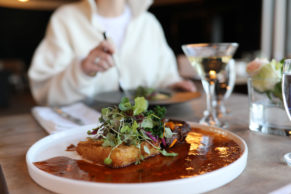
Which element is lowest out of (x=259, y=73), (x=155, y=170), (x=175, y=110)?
(x=175, y=110)

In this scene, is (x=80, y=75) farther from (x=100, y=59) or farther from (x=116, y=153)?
(x=116, y=153)

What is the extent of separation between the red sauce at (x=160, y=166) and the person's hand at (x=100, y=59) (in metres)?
0.63

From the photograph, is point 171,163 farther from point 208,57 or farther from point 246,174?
point 208,57

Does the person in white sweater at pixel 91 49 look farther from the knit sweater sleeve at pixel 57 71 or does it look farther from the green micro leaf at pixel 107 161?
the green micro leaf at pixel 107 161

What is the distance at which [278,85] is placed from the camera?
0.91 m

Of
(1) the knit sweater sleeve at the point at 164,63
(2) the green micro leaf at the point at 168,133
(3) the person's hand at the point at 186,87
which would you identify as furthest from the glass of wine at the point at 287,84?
(1) the knit sweater sleeve at the point at 164,63

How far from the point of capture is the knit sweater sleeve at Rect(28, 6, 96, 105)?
5.13 feet

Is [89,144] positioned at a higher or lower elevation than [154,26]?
lower

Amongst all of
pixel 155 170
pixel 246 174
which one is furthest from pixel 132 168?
pixel 246 174

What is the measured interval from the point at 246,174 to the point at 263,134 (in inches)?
14.5

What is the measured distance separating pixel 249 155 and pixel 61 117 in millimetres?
742

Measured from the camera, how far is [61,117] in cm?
116

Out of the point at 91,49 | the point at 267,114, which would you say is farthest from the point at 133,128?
the point at 91,49

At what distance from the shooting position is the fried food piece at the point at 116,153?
2.12 feet
